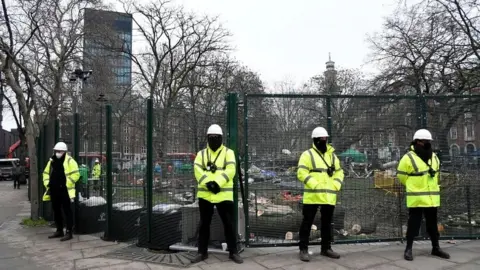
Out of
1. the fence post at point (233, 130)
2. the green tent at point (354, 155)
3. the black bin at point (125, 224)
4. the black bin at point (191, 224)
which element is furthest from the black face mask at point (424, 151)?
the black bin at point (125, 224)

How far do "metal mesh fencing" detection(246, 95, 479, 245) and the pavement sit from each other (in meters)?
0.21

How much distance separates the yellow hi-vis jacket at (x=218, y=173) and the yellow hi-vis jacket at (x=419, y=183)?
2674 mm

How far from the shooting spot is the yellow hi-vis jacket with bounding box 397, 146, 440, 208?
614 centimetres

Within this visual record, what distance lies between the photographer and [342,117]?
6988 millimetres

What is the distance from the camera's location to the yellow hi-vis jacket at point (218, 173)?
233 inches

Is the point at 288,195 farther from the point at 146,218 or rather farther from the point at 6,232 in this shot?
the point at 6,232

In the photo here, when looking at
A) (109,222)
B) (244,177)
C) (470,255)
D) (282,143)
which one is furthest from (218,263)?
(470,255)

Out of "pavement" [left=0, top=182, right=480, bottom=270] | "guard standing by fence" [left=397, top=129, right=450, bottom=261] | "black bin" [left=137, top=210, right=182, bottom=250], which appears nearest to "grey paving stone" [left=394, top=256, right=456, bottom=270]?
"pavement" [left=0, top=182, right=480, bottom=270]

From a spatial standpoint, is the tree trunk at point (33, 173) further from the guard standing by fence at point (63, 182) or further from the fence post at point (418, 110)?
the fence post at point (418, 110)

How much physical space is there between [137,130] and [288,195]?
9.47 feet

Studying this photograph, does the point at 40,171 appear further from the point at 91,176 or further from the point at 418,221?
the point at 418,221

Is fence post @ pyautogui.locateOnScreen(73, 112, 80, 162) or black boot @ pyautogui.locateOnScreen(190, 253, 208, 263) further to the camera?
fence post @ pyautogui.locateOnScreen(73, 112, 80, 162)

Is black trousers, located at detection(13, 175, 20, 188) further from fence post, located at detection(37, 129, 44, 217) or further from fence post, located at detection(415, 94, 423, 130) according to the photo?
fence post, located at detection(415, 94, 423, 130)

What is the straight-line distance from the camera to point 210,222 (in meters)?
6.27
